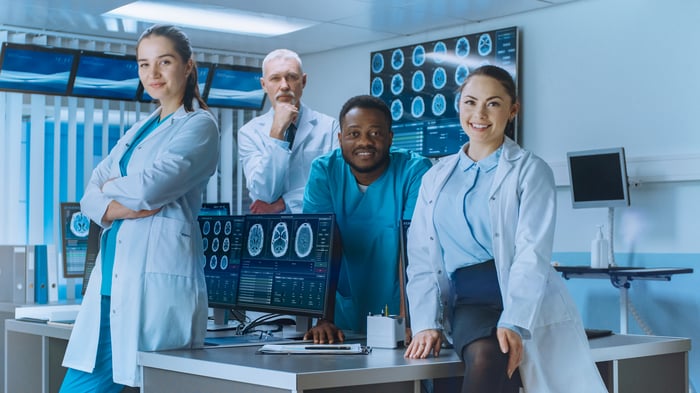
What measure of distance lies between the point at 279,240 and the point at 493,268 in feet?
2.57

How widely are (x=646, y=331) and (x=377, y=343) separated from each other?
10.7ft

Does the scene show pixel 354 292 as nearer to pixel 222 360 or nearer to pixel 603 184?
pixel 222 360

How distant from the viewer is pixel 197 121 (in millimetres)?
2471

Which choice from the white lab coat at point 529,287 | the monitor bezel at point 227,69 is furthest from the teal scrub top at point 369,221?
the monitor bezel at point 227,69

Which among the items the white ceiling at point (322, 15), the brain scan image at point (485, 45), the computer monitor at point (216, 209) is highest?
the white ceiling at point (322, 15)

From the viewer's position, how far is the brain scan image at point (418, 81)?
662 cm

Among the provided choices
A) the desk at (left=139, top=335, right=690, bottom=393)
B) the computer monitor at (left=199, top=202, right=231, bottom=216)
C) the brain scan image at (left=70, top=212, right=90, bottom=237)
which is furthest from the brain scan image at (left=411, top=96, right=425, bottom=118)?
the desk at (left=139, top=335, right=690, bottom=393)

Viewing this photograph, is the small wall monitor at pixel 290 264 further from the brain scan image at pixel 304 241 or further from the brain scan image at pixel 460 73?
the brain scan image at pixel 460 73

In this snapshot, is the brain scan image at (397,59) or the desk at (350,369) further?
the brain scan image at (397,59)

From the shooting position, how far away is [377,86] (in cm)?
696

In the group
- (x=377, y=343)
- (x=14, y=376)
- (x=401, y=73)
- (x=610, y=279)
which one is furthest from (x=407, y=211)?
(x=401, y=73)

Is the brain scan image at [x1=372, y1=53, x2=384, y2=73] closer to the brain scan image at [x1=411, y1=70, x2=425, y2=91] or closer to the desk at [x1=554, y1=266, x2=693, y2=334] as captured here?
the brain scan image at [x1=411, y1=70, x2=425, y2=91]

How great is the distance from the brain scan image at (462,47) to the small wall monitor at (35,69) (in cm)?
258

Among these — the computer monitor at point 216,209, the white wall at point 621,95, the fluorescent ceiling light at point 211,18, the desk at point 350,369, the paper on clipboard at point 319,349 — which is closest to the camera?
the desk at point 350,369
